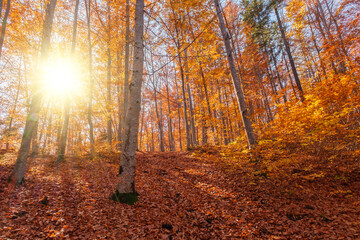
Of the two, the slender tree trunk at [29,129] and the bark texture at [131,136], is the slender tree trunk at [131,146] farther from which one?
the slender tree trunk at [29,129]

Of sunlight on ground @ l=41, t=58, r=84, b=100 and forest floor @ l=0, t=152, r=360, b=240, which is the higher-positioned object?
sunlight on ground @ l=41, t=58, r=84, b=100

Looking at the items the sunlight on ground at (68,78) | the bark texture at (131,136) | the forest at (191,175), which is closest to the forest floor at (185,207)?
the forest at (191,175)

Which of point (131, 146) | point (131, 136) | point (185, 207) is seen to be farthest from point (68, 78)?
point (185, 207)

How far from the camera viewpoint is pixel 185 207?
15.5 feet

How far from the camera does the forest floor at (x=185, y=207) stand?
344cm

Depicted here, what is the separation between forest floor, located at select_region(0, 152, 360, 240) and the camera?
11.3 ft

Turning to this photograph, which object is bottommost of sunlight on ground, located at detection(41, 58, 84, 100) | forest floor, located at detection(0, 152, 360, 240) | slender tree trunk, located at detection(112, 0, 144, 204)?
forest floor, located at detection(0, 152, 360, 240)

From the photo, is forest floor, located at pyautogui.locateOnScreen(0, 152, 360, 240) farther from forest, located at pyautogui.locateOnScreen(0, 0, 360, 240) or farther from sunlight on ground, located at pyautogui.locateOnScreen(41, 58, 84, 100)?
sunlight on ground, located at pyautogui.locateOnScreen(41, 58, 84, 100)

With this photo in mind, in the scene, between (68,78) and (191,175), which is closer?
(191,175)

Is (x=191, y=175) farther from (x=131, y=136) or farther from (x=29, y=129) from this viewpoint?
(x=29, y=129)

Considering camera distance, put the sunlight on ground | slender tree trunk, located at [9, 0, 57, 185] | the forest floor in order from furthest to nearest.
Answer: the sunlight on ground, slender tree trunk, located at [9, 0, 57, 185], the forest floor

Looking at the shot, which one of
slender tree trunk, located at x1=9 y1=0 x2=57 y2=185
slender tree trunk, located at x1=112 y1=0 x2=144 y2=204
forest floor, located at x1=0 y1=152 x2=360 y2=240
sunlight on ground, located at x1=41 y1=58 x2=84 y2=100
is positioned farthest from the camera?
sunlight on ground, located at x1=41 y1=58 x2=84 y2=100

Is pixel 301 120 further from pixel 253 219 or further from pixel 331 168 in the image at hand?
pixel 253 219

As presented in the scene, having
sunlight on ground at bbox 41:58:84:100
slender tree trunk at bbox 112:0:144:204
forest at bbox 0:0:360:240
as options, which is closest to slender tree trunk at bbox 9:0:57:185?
forest at bbox 0:0:360:240
